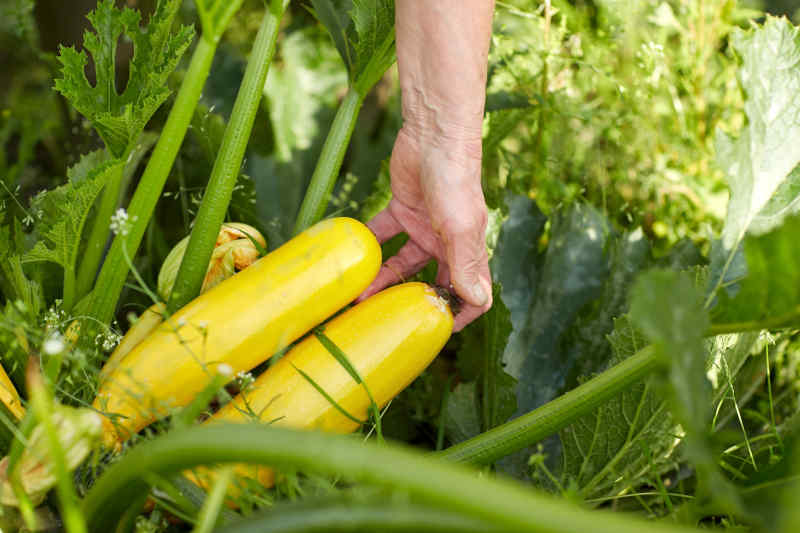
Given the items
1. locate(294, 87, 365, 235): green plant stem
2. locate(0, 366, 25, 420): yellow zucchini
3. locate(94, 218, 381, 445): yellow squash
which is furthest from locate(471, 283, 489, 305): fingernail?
locate(0, 366, 25, 420): yellow zucchini

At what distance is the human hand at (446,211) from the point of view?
2.65 ft

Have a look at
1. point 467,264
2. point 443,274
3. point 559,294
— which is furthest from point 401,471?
point 559,294

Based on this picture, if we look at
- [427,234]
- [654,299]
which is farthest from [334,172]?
[654,299]

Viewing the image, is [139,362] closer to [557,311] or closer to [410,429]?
[410,429]

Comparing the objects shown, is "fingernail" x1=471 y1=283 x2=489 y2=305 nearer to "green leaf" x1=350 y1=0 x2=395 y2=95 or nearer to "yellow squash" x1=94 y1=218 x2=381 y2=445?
"yellow squash" x1=94 y1=218 x2=381 y2=445

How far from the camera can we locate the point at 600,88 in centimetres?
142

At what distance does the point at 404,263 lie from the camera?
95 cm

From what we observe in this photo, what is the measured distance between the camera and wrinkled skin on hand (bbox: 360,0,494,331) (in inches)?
31.5

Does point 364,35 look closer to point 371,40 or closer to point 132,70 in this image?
point 371,40

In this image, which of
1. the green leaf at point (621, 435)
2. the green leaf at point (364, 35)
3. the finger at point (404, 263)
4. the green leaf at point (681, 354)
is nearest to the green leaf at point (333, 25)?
the green leaf at point (364, 35)

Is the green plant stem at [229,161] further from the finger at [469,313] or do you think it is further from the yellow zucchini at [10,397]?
the finger at [469,313]

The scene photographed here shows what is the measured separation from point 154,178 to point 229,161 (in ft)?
0.29

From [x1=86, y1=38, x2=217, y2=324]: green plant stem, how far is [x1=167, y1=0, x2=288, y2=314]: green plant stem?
0.18ft

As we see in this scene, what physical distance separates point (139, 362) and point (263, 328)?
130mm
